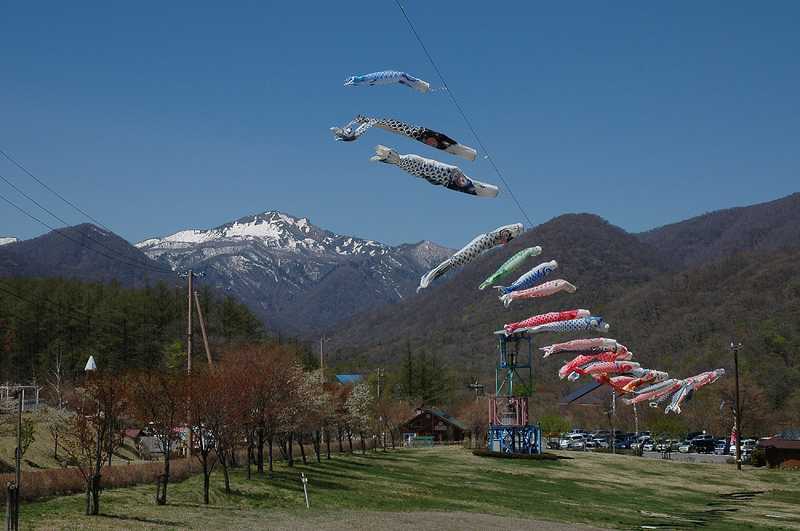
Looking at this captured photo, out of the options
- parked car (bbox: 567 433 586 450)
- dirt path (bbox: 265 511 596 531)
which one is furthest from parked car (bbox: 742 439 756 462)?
dirt path (bbox: 265 511 596 531)

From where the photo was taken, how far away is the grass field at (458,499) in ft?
111

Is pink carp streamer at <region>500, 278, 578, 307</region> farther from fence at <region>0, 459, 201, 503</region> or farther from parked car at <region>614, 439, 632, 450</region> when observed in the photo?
parked car at <region>614, 439, 632, 450</region>

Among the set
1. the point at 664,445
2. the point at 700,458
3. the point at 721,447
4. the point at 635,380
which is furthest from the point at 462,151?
the point at 664,445

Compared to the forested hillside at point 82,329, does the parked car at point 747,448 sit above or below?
below

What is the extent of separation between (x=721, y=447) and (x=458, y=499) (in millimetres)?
60959

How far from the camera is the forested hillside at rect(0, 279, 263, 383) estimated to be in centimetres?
10856

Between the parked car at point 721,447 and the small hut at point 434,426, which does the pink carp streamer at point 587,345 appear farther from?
the small hut at point 434,426

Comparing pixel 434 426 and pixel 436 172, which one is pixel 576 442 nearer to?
pixel 434 426

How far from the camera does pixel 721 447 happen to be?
324 ft

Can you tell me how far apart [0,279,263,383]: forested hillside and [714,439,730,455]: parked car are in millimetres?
56170

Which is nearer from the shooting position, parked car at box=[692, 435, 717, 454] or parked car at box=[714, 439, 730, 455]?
parked car at box=[714, 439, 730, 455]

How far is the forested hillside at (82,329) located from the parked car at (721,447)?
56170 mm

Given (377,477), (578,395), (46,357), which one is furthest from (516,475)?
(578,395)

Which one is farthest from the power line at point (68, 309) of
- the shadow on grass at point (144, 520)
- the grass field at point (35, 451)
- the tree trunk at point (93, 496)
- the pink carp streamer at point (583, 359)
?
the shadow on grass at point (144, 520)
